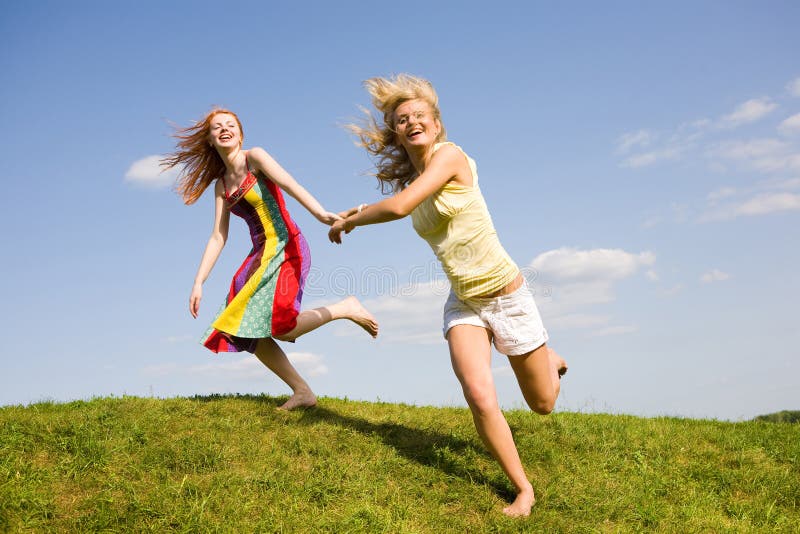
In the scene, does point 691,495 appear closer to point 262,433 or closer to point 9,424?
point 262,433

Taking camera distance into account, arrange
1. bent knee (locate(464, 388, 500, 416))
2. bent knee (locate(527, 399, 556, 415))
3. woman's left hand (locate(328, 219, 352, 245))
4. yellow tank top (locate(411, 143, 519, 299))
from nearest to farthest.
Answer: bent knee (locate(464, 388, 500, 416)) → yellow tank top (locate(411, 143, 519, 299)) → woman's left hand (locate(328, 219, 352, 245)) → bent knee (locate(527, 399, 556, 415))

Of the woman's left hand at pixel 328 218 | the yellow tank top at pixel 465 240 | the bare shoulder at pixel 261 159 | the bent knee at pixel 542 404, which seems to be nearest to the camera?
the yellow tank top at pixel 465 240

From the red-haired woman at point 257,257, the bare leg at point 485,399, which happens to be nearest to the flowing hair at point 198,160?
the red-haired woman at point 257,257

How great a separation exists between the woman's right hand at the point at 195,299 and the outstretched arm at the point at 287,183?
126 cm

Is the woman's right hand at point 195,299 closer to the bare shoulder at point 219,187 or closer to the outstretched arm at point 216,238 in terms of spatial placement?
the outstretched arm at point 216,238

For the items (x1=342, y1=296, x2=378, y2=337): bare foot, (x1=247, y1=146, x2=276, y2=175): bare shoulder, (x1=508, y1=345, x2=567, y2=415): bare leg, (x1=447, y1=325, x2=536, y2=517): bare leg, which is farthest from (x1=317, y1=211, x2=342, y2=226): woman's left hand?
(x1=508, y1=345, x2=567, y2=415): bare leg

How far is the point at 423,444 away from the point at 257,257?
228 cm

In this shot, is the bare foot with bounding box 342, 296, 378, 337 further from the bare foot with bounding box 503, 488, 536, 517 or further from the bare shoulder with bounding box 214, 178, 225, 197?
the bare foot with bounding box 503, 488, 536, 517

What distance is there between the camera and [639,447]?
6.15 m

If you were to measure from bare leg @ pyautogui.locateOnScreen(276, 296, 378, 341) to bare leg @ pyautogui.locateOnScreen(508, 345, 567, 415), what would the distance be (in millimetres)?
1833

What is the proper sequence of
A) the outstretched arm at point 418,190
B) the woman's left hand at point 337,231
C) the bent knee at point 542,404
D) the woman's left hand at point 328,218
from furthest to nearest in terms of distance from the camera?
the woman's left hand at point 328,218
the bent knee at point 542,404
the woman's left hand at point 337,231
the outstretched arm at point 418,190

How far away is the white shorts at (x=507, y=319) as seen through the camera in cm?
472

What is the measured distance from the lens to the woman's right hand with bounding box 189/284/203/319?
633 cm

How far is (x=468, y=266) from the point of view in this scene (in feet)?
15.4
